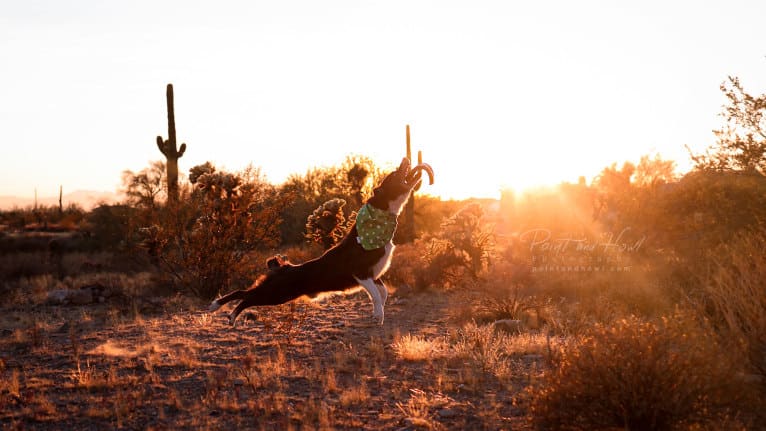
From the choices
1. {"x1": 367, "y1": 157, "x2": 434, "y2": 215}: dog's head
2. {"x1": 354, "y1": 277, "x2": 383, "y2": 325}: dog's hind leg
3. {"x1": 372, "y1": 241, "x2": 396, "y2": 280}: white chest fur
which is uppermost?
{"x1": 367, "y1": 157, "x2": 434, "y2": 215}: dog's head

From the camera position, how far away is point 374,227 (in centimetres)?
741

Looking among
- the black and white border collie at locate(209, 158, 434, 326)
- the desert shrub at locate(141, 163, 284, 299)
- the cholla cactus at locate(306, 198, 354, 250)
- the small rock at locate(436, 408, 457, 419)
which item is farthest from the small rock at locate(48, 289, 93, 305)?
the small rock at locate(436, 408, 457, 419)

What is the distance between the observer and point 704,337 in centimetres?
607

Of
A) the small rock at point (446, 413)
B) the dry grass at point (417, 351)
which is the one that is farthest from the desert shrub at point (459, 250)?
the small rock at point (446, 413)

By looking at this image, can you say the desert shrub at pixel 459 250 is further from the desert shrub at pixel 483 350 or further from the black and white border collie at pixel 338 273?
the black and white border collie at pixel 338 273

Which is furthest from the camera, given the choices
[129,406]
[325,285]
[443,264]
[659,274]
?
[443,264]

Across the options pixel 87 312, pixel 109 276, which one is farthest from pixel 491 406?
pixel 109 276

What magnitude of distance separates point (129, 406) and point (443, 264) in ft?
38.6

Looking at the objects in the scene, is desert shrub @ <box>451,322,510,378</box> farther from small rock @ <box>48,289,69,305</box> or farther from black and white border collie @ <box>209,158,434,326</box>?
small rock @ <box>48,289,69,305</box>

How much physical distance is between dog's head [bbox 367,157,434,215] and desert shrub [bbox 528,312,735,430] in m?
2.72

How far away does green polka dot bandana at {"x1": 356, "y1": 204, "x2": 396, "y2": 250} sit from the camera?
737 cm

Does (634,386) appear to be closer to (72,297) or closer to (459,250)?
(459,250)

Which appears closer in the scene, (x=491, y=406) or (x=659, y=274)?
(x=491, y=406)

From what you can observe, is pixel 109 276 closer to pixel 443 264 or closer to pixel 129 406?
pixel 443 264
